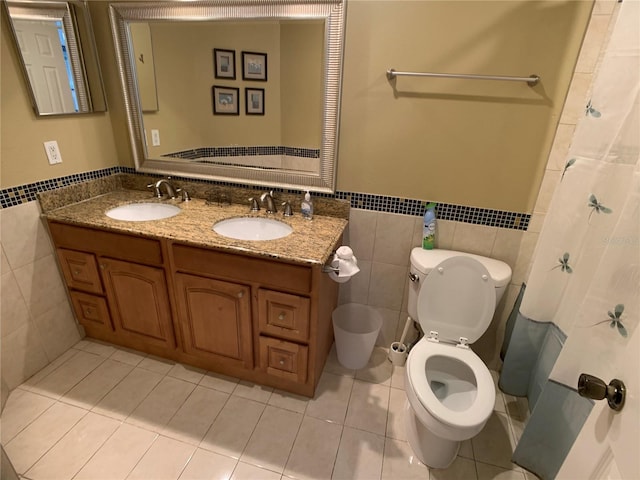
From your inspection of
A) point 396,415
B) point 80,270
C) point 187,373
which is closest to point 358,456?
point 396,415

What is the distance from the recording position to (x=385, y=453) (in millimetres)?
1484

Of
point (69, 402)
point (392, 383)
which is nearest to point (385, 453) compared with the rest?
point (392, 383)

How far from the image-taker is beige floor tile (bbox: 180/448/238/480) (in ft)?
4.52

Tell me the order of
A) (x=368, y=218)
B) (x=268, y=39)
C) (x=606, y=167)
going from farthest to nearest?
(x=368, y=218), (x=268, y=39), (x=606, y=167)

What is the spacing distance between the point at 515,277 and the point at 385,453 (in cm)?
105

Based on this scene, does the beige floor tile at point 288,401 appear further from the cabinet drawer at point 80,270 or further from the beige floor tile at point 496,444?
the cabinet drawer at point 80,270

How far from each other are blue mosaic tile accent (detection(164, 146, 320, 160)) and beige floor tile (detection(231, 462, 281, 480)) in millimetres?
1445

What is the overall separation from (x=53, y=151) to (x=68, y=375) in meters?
1.18

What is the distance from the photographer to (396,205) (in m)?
1.72

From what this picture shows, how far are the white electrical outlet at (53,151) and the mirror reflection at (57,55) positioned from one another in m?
Result: 0.14

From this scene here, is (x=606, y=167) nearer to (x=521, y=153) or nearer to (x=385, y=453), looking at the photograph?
(x=521, y=153)

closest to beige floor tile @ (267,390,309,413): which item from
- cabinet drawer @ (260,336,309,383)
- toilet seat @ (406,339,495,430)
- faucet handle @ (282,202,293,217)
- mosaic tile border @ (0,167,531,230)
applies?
cabinet drawer @ (260,336,309,383)

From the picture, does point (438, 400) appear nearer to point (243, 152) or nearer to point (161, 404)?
point (161, 404)

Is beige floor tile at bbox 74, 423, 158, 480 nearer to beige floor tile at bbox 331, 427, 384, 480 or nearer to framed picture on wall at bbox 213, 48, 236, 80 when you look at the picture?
beige floor tile at bbox 331, 427, 384, 480
